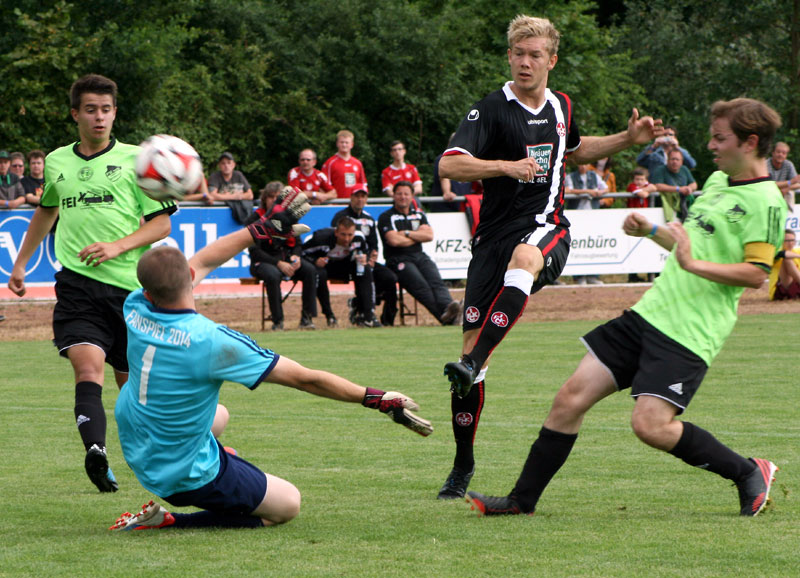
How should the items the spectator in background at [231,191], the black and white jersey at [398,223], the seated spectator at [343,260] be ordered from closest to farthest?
the seated spectator at [343,260]
the black and white jersey at [398,223]
the spectator in background at [231,191]

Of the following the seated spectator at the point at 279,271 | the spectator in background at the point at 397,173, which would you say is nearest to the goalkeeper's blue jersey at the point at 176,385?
the seated spectator at the point at 279,271

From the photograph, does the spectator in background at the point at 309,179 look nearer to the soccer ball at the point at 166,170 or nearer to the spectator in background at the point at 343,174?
the spectator in background at the point at 343,174

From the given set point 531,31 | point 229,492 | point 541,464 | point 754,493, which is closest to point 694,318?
point 754,493

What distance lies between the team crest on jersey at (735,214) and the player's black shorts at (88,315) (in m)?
3.31

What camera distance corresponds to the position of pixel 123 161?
666cm

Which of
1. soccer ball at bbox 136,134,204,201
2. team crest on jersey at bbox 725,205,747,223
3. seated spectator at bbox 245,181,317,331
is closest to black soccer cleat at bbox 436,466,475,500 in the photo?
team crest on jersey at bbox 725,205,747,223

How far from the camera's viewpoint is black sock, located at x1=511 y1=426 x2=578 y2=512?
532cm

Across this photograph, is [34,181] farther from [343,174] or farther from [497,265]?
[497,265]

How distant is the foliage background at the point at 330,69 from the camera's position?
25031mm

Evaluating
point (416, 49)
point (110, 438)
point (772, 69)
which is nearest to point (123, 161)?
point (110, 438)

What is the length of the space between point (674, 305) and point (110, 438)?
4232 mm

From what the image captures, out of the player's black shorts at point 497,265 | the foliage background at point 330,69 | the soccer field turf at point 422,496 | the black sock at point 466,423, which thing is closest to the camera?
the soccer field turf at point 422,496

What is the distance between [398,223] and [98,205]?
31.1ft

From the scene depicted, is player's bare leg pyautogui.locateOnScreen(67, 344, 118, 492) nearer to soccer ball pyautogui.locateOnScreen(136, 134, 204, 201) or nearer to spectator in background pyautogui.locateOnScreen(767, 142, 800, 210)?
soccer ball pyautogui.locateOnScreen(136, 134, 204, 201)
